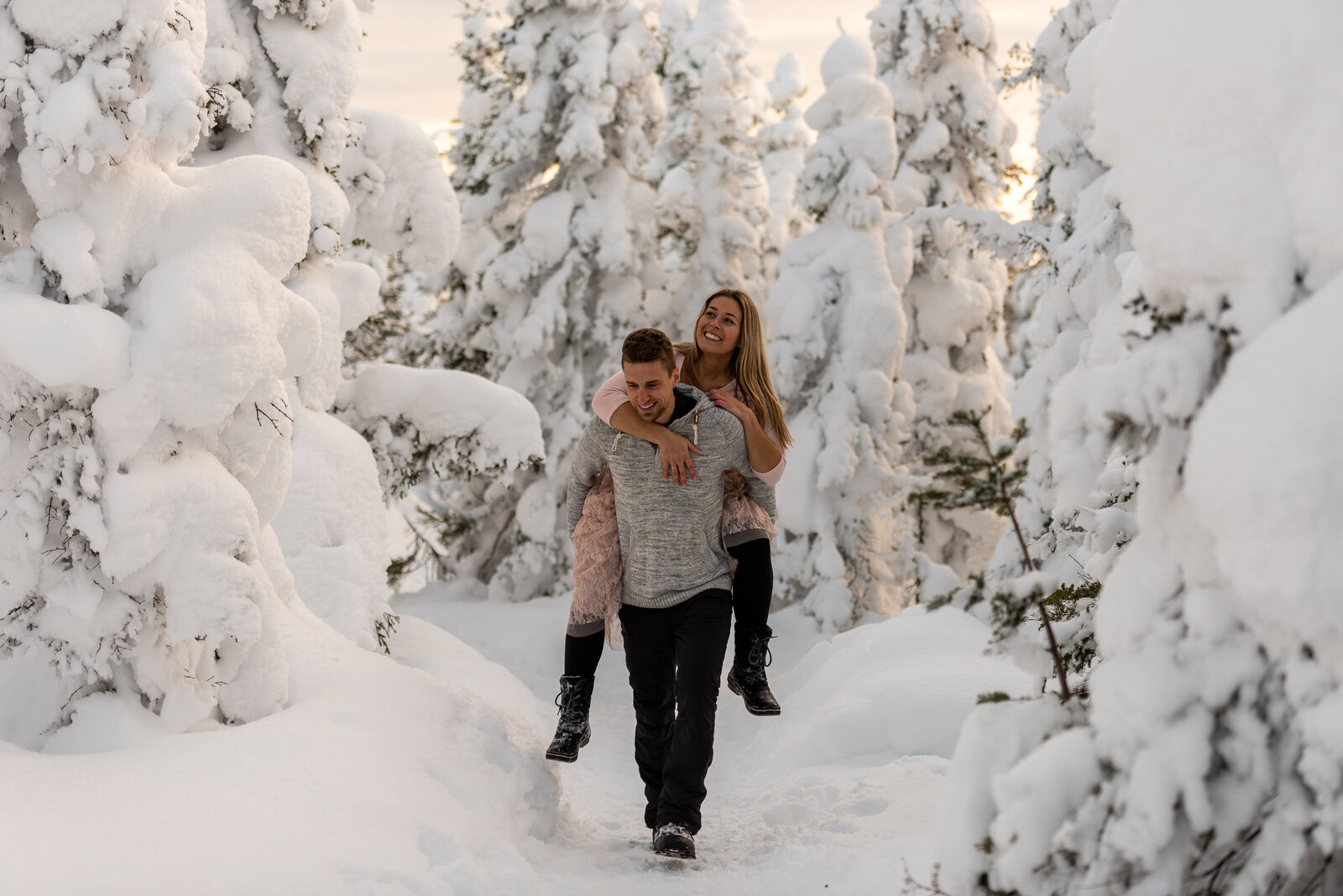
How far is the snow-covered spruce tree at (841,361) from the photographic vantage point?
1326cm

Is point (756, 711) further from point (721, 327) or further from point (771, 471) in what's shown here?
point (721, 327)

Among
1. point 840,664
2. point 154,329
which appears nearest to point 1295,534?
point 154,329

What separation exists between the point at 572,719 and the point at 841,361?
30.1 feet

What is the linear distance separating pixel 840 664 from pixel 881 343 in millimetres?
5843

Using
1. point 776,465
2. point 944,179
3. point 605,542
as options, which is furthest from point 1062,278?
point 944,179

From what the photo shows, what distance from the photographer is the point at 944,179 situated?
51.2ft

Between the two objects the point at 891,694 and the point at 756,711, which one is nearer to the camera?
the point at 756,711

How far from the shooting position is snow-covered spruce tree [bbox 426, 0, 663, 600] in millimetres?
13453

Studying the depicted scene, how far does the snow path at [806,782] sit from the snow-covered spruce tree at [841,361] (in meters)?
3.49

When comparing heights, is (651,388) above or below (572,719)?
above

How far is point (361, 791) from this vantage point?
4.08 m

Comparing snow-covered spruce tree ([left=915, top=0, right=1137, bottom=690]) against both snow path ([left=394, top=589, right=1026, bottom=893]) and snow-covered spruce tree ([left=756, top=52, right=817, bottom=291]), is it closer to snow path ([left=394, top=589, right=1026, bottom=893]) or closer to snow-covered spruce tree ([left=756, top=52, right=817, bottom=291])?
snow path ([left=394, top=589, right=1026, bottom=893])

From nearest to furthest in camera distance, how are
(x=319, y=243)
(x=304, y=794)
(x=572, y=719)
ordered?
(x=304, y=794) < (x=572, y=719) < (x=319, y=243)

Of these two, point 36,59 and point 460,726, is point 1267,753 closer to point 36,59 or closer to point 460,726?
point 460,726
